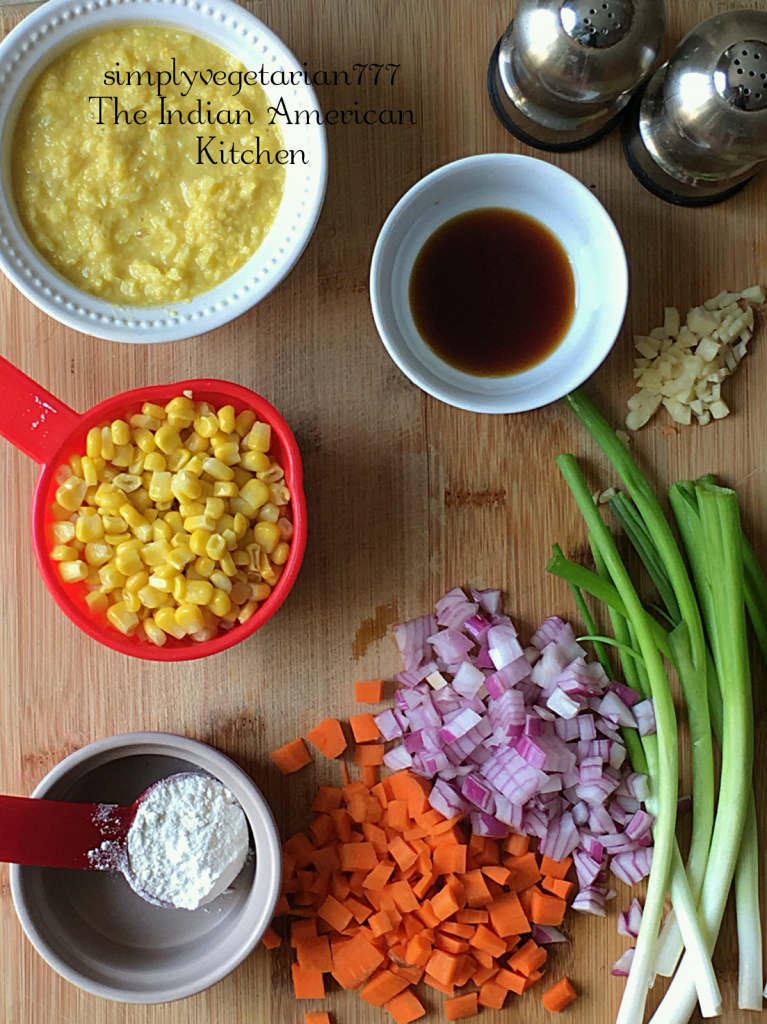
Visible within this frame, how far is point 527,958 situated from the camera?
1606mm

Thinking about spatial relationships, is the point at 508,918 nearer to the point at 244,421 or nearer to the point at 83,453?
the point at 244,421

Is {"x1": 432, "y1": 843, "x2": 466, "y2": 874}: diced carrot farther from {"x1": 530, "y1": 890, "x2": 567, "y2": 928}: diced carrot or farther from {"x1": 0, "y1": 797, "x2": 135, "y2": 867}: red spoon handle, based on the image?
{"x1": 0, "y1": 797, "x2": 135, "y2": 867}: red spoon handle

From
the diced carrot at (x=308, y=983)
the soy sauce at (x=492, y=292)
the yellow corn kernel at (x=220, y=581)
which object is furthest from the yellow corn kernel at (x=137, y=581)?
the diced carrot at (x=308, y=983)

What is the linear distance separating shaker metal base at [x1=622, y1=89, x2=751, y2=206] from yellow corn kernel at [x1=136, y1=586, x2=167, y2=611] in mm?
1170

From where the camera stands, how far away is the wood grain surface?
164cm

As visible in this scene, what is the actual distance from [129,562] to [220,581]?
0.15 metres

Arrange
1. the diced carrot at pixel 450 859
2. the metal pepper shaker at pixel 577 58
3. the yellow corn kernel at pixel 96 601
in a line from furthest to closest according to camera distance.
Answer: the diced carrot at pixel 450 859
the yellow corn kernel at pixel 96 601
the metal pepper shaker at pixel 577 58

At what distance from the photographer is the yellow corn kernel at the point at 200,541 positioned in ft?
4.72

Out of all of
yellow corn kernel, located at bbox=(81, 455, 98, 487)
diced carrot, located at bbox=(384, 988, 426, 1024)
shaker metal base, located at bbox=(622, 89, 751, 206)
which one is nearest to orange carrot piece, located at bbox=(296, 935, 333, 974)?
diced carrot, located at bbox=(384, 988, 426, 1024)

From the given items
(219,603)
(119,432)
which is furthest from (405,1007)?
(119,432)

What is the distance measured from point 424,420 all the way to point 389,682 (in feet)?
1.67

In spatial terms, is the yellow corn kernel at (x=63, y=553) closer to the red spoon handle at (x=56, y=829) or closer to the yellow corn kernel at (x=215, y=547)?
the yellow corn kernel at (x=215, y=547)

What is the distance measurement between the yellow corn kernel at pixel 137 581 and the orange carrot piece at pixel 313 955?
28.7 inches

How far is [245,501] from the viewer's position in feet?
4.91
